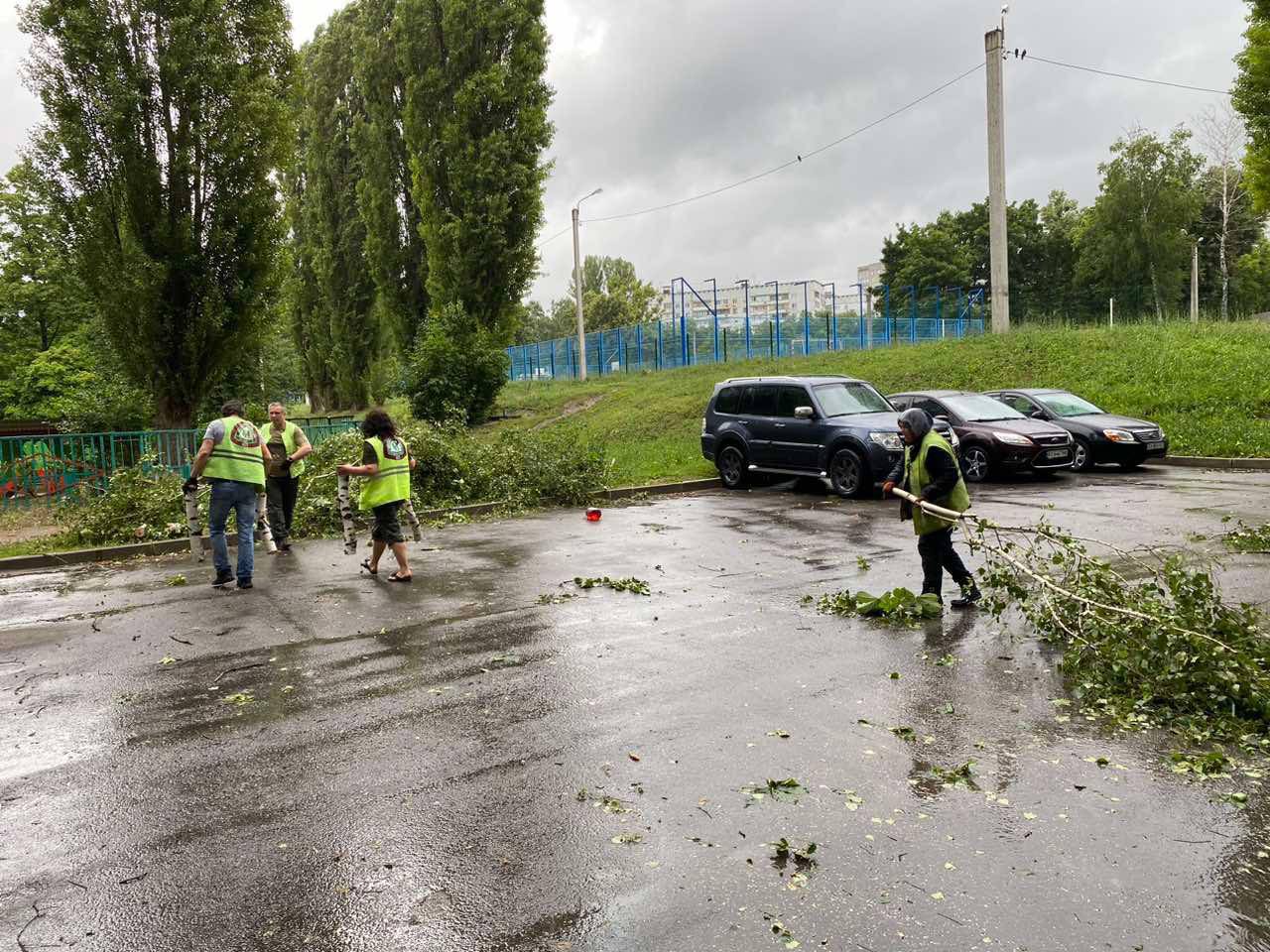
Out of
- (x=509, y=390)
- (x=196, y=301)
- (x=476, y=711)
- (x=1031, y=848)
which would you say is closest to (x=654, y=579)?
(x=476, y=711)

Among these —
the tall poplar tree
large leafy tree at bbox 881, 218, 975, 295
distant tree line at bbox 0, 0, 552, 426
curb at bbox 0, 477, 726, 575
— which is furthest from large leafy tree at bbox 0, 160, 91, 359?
large leafy tree at bbox 881, 218, 975, 295

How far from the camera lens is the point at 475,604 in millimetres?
8211

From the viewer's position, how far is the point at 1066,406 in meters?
18.7

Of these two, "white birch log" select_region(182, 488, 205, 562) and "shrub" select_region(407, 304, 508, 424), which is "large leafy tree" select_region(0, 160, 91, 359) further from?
"white birch log" select_region(182, 488, 205, 562)

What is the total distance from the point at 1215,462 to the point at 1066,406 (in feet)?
9.23

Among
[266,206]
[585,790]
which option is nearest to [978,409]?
[266,206]

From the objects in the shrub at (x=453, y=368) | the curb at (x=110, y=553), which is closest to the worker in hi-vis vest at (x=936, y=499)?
the curb at (x=110, y=553)

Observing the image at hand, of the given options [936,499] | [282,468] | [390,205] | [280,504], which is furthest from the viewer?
[390,205]

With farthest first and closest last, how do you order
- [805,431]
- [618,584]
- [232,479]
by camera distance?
[805,431], [232,479], [618,584]

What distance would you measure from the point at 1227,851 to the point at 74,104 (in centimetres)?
2028

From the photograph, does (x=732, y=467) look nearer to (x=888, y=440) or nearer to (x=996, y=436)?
(x=888, y=440)

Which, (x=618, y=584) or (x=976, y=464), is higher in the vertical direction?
(x=976, y=464)

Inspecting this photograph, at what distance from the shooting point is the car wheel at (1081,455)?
17656mm

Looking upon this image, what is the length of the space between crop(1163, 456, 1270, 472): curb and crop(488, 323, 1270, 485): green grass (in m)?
0.26
